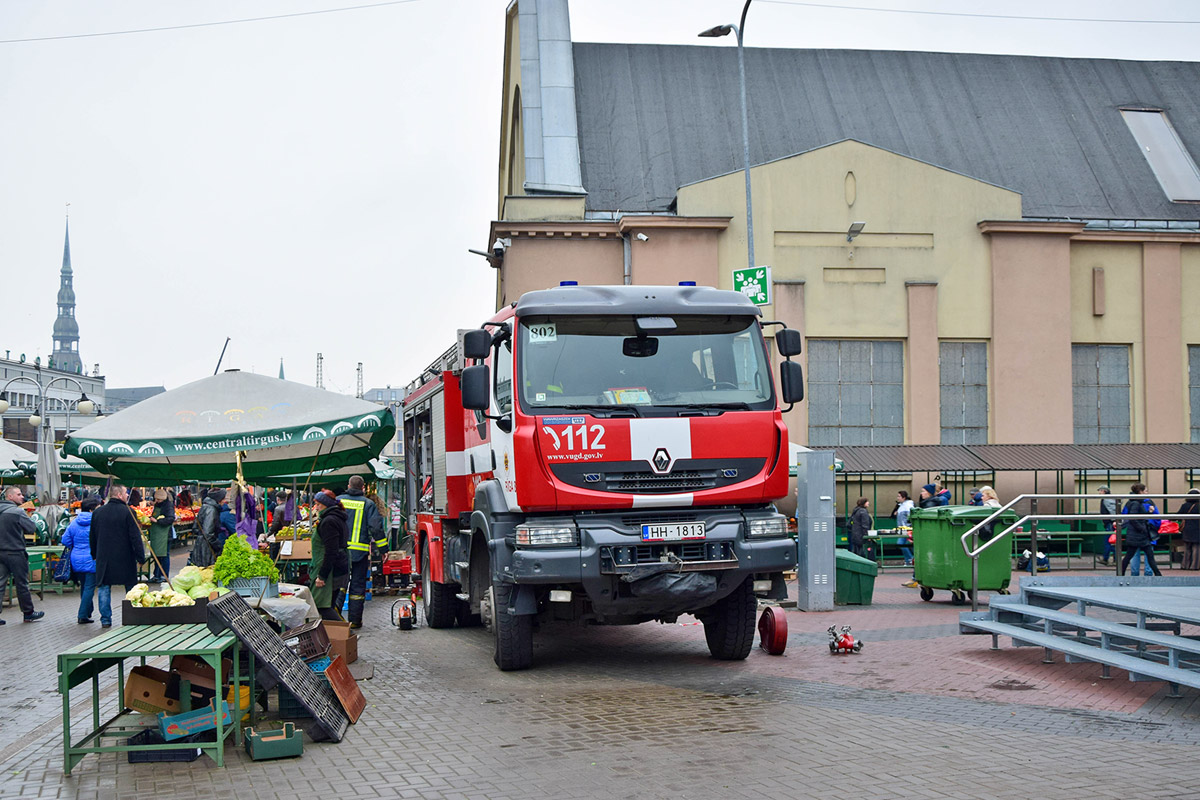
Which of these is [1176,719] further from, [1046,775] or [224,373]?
[224,373]

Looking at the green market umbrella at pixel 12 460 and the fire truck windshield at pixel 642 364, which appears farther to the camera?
the green market umbrella at pixel 12 460

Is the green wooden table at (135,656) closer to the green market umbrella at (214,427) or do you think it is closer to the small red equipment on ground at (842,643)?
the green market umbrella at (214,427)

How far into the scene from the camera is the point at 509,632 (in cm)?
1005

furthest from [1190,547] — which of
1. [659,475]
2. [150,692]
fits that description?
[150,692]

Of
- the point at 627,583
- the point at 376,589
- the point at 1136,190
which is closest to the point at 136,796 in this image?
the point at 627,583

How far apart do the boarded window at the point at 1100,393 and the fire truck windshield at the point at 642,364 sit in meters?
20.0

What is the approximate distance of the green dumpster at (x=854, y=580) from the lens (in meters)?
15.5

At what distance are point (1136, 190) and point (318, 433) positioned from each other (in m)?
24.9

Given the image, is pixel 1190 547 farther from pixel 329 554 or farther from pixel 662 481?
pixel 329 554

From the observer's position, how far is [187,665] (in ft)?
25.4

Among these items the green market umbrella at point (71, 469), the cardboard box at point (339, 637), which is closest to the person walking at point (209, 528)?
the green market umbrella at point (71, 469)

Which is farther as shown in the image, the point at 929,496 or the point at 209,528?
the point at 929,496

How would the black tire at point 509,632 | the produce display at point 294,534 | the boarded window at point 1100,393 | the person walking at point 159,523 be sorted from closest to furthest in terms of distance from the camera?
the black tire at point 509,632 < the produce display at point 294,534 < the person walking at point 159,523 < the boarded window at point 1100,393

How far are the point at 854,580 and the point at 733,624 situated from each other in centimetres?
550
